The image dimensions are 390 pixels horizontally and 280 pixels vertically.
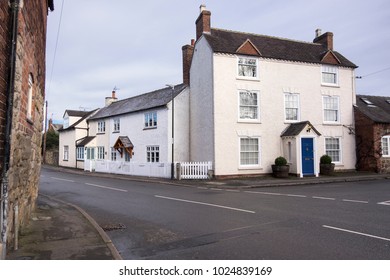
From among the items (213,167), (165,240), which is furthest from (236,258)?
(213,167)

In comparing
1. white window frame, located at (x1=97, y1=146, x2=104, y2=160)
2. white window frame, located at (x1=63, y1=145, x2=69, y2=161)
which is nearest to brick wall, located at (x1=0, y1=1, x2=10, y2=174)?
white window frame, located at (x1=97, y1=146, x2=104, y2=160)

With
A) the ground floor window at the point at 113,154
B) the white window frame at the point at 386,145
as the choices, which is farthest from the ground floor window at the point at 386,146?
the ground floor window at the point at 113,154

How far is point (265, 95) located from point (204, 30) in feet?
20.5

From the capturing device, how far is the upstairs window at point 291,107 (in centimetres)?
2309

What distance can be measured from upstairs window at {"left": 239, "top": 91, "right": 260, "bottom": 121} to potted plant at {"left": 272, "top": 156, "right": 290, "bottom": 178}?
3301 millimetres

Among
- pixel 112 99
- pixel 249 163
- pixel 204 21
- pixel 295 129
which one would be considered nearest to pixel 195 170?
pixel 249 163

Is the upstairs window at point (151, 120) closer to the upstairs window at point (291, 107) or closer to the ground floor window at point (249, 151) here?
the ground floor window at point (249, 151)

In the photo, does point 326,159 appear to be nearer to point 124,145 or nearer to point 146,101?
point 146,101

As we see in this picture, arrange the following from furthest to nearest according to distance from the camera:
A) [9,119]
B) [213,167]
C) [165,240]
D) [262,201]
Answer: [213,167] < [262,201] < [165,240] < [9,119]

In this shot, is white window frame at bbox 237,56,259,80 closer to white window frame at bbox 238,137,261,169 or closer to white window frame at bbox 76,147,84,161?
white window frame at bbox 238,137,261,169

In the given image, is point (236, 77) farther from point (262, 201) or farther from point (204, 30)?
point (262, 201)

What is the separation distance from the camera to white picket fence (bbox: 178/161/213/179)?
2095 centimetres

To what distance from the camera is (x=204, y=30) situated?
22.3 metres

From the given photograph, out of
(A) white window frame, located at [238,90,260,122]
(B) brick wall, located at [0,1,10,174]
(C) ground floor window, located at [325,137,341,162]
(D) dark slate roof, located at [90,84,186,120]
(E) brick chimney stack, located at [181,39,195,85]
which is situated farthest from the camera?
(E) brick chimney stack, located at [181,39,195,85]
